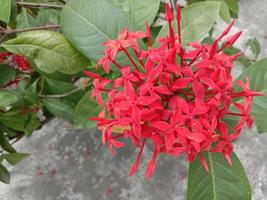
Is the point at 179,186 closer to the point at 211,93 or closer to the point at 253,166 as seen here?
the point at 253,166

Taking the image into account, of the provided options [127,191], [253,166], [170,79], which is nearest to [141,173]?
[127,191]

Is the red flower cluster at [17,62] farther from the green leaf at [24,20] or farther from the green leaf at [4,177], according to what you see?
the green leaf at [4,177]

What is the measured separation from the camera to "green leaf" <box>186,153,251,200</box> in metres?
0.64

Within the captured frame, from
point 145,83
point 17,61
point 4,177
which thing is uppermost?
point 145,83

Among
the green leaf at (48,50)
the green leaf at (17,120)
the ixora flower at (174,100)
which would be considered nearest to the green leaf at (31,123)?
the green leaf at (17,120)

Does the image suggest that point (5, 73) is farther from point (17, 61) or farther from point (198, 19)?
point (198, 19)

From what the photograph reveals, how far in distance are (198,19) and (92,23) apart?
17 cm

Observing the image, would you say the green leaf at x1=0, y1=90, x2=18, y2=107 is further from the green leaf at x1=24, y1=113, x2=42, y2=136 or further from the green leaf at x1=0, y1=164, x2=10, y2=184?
the green leaf at x1=0, y1=164, x2=10, y2=184

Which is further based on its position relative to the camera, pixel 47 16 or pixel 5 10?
pixel 47 16

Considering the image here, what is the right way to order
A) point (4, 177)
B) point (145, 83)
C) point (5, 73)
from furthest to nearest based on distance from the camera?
point (4, 177)
point (5, 73)
point (145, 83)

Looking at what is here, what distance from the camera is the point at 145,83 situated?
0.52 meters

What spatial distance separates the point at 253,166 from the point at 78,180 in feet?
1.77

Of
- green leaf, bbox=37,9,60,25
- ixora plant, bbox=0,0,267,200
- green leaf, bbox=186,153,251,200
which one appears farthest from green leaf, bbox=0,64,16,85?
green leaf, bbox=186,153,251,200

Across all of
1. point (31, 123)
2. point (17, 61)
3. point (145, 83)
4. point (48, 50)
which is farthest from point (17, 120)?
point (145, 83)
